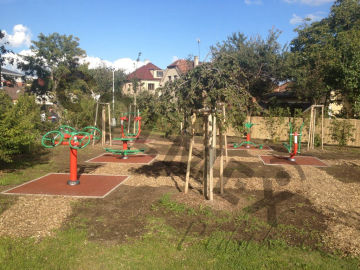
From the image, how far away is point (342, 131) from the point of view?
1719 centimetres

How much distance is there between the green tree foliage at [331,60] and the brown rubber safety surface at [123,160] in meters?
12.3

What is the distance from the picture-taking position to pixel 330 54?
18.2m

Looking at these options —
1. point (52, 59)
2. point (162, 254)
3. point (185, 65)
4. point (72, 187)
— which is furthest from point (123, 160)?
point (52, 59)

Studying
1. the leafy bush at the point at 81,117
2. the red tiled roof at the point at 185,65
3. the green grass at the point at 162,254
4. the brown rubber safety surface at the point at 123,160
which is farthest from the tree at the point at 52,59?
the green grass at the point at 162,254

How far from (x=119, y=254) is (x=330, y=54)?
1861cm

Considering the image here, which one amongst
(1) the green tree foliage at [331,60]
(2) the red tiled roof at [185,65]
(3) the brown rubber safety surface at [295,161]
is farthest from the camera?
(1) the green tree foliage at [331,60]

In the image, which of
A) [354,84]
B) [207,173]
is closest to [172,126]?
[207,173]

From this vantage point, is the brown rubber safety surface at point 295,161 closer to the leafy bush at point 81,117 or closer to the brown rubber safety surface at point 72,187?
the brown rubber safety surface at point 72,187

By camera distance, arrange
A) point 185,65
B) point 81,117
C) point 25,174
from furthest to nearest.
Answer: point 185,65 < point 81,117 < point 25,174

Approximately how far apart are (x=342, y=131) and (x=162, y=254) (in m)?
16.4

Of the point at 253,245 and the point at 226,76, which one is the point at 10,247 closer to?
the point at 253,245

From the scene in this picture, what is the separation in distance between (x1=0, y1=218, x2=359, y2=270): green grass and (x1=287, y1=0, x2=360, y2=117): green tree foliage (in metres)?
15.4

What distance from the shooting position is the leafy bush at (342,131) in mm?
16828

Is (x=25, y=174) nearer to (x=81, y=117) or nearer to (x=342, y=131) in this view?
(x=81, y=117)
